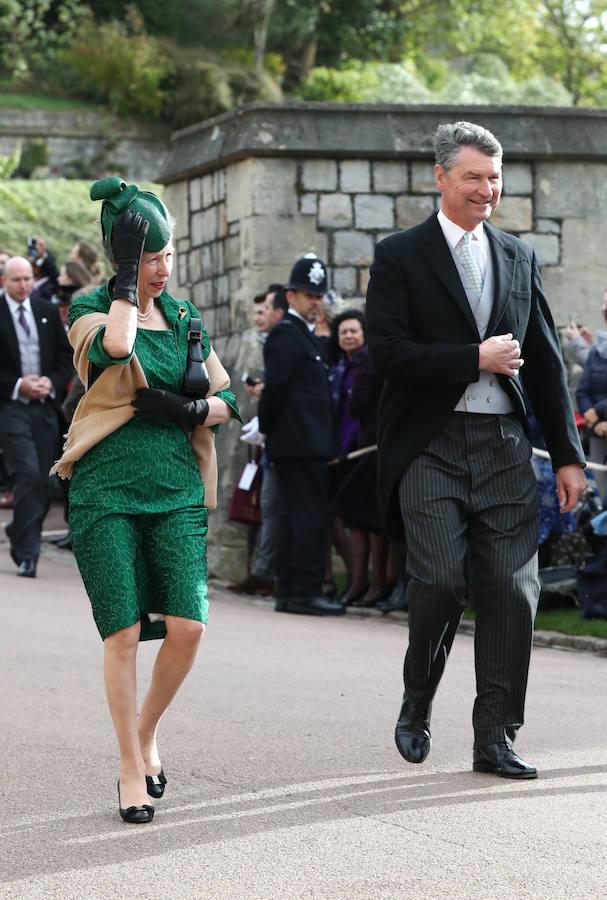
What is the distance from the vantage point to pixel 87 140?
129 feet

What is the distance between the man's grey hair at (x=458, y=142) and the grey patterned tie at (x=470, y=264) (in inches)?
10.0

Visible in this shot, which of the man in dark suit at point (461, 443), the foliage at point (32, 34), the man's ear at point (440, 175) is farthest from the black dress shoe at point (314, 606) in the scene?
the foliage at point (32, 34)

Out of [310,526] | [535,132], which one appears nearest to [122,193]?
[310,526]

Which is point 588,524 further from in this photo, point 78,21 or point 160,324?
point 78,21

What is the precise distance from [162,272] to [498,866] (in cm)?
203

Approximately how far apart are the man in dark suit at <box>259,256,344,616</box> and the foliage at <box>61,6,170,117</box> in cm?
2964

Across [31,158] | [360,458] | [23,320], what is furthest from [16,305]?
[31,158]

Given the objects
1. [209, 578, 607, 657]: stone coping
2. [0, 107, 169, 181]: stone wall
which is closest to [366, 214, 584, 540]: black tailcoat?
[209, 578, 607, 657]: stone coping

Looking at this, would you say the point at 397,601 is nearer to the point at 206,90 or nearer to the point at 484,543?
the point at 484,543

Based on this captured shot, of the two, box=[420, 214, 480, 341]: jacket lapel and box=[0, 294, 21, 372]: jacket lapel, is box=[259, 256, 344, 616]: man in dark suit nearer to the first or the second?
box=[0, 294, 21, 372]: jacket lapel

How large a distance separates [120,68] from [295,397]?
1230 inches

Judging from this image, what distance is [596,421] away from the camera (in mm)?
10148

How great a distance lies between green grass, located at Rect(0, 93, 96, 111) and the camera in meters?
40.2

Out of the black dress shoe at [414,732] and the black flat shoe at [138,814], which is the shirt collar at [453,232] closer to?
the black dress shoe at [414,732]
